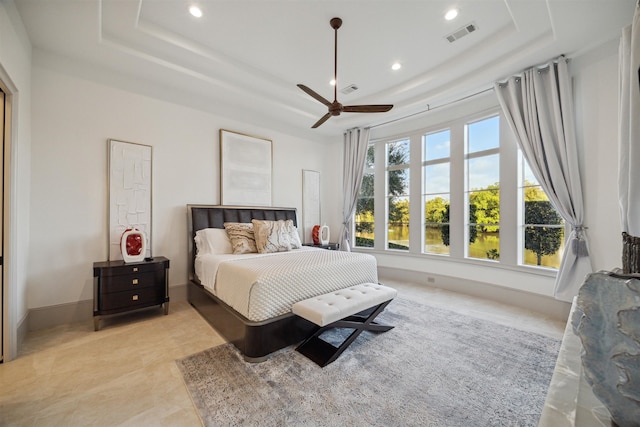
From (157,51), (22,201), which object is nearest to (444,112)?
(157,51)

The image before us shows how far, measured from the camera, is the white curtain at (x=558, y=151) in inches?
114

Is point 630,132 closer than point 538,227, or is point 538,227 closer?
point 630,132

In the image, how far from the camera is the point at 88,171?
3.11 m

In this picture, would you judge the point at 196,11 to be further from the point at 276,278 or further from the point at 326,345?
the point at 326,345

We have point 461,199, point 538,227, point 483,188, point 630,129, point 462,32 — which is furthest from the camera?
point 461,199

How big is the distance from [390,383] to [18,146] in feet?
12.7

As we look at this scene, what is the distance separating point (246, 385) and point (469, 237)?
3.84 m

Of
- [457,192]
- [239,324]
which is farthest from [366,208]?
[239,324]

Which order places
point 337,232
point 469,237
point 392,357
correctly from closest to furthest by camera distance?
point 392,357, point 469,237, point 337,232

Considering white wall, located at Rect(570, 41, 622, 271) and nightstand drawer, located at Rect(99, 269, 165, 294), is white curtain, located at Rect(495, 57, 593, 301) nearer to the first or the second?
white wall, located at Rect(570, 41, 622, 271)

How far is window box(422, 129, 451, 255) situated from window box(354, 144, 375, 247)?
3.63 feet

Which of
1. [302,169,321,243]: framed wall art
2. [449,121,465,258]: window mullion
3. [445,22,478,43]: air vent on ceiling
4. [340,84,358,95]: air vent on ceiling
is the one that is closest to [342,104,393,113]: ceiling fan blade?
[445,22,478,43]: air vent on ceiling

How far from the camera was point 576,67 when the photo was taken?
295 centimetres

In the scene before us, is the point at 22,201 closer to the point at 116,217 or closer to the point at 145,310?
the point at 116,217
